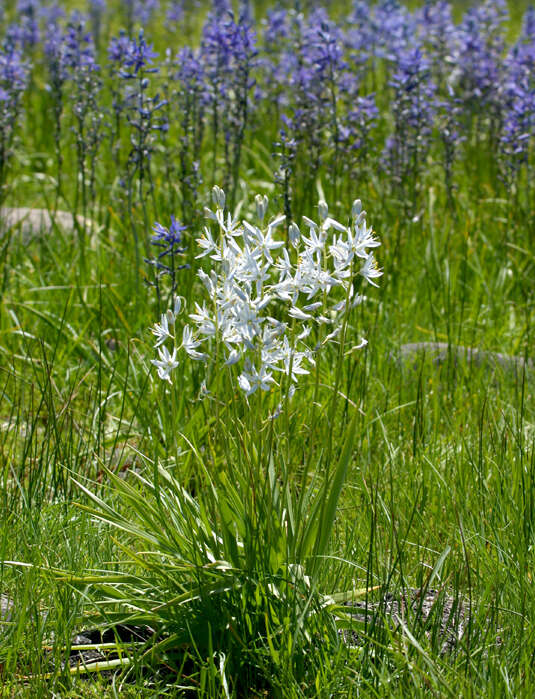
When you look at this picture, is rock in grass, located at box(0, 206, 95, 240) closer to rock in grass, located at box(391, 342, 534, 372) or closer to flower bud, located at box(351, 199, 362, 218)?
rock in grass, located at box(391, 342, 534, 372)

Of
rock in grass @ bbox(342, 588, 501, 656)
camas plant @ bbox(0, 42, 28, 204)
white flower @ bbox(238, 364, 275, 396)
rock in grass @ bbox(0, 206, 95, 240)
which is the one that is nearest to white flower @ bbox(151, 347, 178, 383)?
white flower @ bbox(238, 364, 275, 396)

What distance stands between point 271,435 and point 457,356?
1736mm

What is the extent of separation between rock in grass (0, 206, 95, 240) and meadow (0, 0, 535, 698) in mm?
28

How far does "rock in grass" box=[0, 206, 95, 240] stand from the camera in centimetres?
469

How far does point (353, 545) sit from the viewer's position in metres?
2.35

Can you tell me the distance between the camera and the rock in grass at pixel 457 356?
349 centimetres

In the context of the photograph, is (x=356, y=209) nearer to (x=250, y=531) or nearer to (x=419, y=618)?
(x=250, y=531)

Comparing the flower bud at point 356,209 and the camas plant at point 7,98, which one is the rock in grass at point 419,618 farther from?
the camas plant at point 7,98

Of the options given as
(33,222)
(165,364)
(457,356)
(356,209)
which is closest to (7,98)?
(33,222)

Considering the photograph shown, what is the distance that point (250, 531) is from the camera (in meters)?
1.94

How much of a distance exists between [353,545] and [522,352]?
193 cm

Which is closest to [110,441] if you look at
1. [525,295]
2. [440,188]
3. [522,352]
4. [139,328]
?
[139,328]

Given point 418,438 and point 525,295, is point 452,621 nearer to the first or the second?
point 418,438

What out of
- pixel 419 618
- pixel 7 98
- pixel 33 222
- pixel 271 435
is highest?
pixel 7 98
